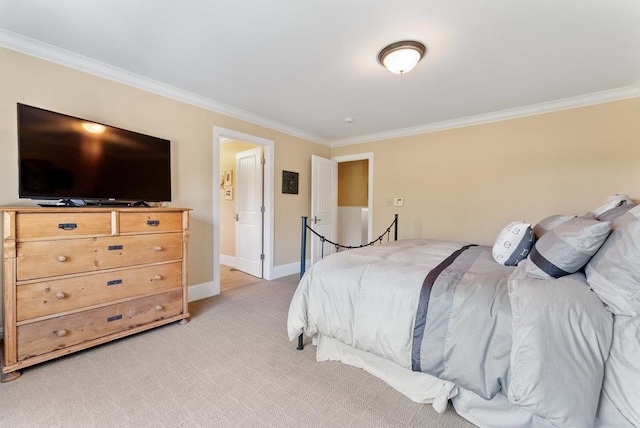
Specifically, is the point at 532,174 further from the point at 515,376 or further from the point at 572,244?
the point at 515,376

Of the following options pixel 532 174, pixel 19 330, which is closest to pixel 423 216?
pixel 532 174

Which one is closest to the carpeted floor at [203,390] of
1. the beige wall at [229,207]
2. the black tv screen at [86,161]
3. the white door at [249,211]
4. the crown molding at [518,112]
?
the black tv screen at [86,161]

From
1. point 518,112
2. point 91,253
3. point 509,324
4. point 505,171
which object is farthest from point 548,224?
point 91,253

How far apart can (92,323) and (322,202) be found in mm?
3587

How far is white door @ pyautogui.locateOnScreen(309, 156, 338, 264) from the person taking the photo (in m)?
4.79

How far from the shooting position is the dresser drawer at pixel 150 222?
2.23 metres

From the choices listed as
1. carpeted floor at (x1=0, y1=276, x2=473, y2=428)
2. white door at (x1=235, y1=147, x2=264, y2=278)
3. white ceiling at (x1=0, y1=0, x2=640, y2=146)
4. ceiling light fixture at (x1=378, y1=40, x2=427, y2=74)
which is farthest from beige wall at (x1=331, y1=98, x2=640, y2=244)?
carpeted floor at (x1=0, y1=276, x2=473, y2=428)

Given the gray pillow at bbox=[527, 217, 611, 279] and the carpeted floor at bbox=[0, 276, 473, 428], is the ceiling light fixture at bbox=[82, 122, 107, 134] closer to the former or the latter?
the carpeted floor at bbox=[0, 276, 473, 428]

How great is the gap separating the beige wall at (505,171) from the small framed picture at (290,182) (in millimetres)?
1421

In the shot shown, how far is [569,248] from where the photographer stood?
52.6 inches

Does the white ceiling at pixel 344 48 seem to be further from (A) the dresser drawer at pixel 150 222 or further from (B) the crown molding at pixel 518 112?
(A) the dresser drawer at pixel 150 222

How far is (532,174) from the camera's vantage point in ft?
11.3

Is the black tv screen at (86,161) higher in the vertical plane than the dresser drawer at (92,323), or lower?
higher

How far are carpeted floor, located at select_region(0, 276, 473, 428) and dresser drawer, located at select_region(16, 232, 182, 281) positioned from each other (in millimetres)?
678
